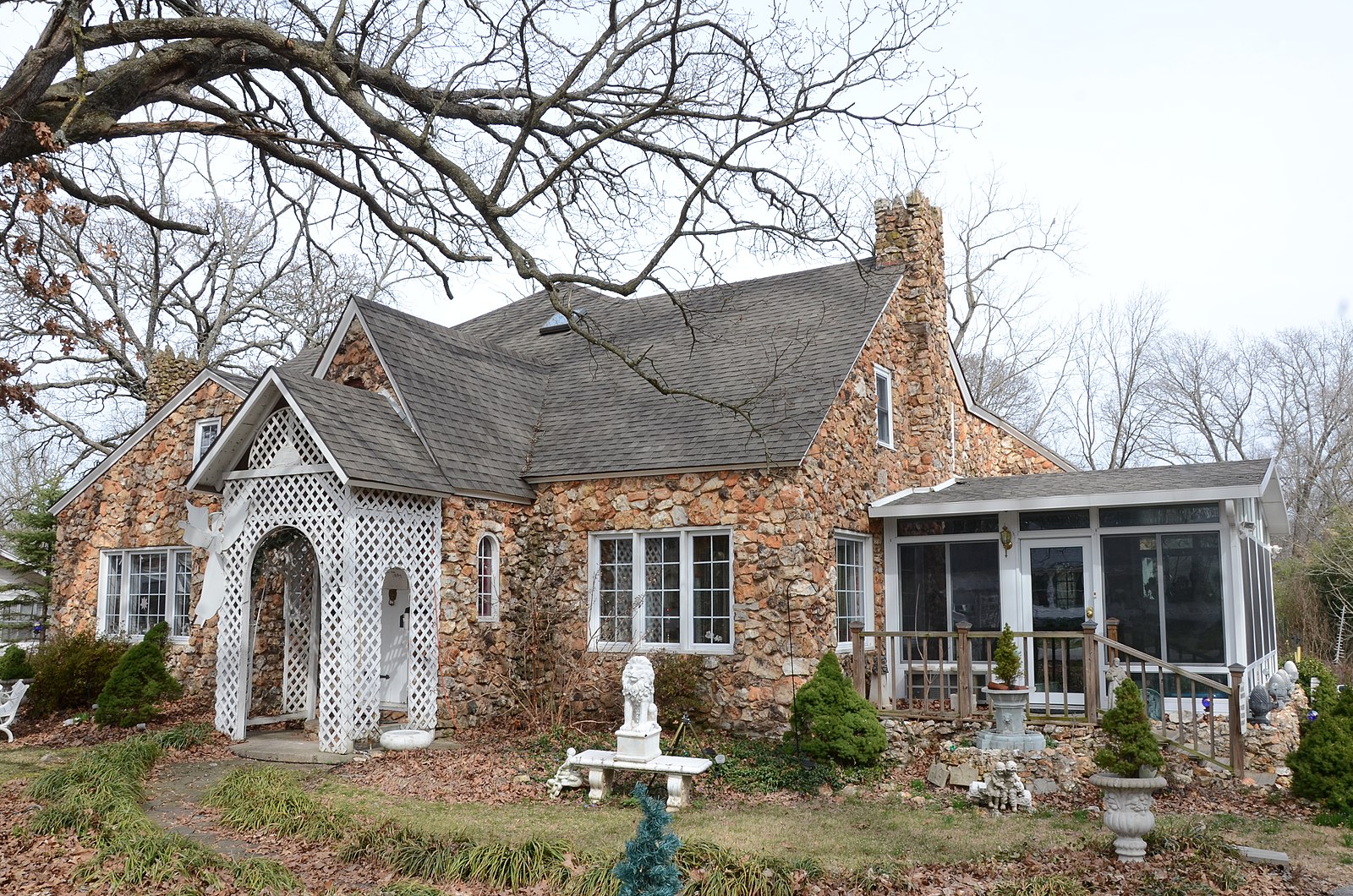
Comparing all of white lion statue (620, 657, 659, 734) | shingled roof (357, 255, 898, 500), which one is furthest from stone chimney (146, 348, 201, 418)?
white lion statue (620, 657, 659, 734)

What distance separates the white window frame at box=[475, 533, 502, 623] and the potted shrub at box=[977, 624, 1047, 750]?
635 cm

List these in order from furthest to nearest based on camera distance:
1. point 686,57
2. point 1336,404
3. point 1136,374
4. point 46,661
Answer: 1. point 1136,374
2. point 1336,404
3. point 46,661
4. point 686,57

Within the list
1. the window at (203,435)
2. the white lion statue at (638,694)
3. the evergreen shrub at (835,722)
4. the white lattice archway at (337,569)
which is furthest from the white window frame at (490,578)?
the window at (203,435)

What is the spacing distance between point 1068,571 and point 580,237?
757 centimetres

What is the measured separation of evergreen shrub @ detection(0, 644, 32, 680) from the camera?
596 inches

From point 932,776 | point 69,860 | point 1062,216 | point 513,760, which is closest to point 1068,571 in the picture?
point 932,776

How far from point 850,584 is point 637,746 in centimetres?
464

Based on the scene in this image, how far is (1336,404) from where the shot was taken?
31.0 m

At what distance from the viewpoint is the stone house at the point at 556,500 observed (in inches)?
457

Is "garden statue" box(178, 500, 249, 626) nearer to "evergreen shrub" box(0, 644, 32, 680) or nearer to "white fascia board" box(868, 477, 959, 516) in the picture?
"evergreen shrub" box(0, 644, 32, 680)

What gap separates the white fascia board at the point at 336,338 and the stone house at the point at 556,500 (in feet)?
0.27

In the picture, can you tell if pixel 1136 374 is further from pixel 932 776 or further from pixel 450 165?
pixel 450 165

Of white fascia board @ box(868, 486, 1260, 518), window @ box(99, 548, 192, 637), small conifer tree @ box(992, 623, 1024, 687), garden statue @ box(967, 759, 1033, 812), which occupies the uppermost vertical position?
white fascia board @ box(868, 486, 1260, 518)

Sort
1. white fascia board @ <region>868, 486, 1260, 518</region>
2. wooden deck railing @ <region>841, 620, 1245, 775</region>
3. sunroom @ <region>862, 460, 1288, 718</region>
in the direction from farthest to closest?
sunroom @ <region>862, 460, 1288, 718</region>, white fascia board @ <region>868, 486, 1260, 518</region>, wooden deck railing @ <region>841, 620, 1245, 775</region>
